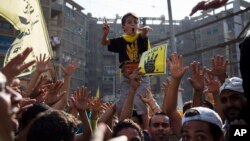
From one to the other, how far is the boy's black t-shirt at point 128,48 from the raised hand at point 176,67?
1.14 metres

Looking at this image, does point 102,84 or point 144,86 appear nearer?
point 144,86

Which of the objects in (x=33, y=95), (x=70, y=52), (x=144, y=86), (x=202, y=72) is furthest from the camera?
(x=70, y=52)

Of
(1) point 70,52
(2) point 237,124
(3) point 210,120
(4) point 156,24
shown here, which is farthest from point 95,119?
(4) point 156,24

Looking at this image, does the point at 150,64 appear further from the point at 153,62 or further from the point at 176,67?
the point at 176,67

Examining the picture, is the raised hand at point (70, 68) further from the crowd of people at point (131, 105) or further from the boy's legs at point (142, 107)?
the boy's legs at point (142, 107)

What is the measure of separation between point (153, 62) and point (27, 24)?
6.88ft

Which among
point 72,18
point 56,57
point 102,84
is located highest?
point 72,18

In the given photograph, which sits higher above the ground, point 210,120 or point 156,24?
point 156,24

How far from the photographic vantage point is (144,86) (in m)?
4.89

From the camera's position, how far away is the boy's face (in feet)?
16.4

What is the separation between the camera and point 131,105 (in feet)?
12.5

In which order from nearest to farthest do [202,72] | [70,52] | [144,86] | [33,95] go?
[33,95] → [202,72] → [144,86] → [70,52]

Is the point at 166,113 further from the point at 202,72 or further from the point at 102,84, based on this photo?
the point at 102,84

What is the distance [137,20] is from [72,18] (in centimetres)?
4800
